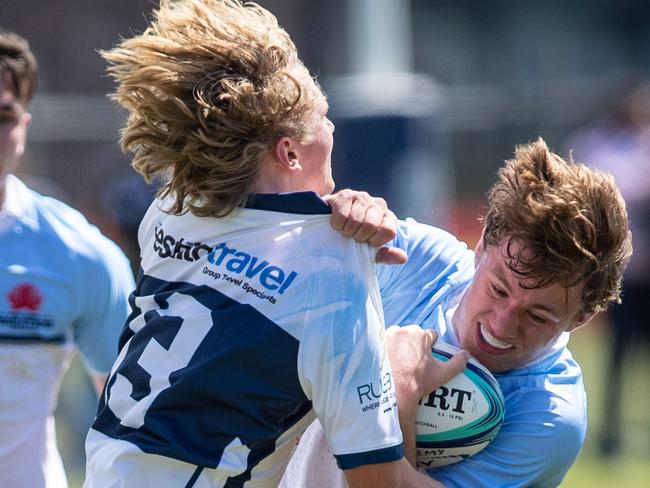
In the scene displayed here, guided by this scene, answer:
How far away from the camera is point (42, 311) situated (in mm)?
3635

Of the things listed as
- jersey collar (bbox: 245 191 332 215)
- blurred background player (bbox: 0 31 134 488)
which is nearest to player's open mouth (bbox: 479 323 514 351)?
jersey collar (bbox: 245 191 332 215)

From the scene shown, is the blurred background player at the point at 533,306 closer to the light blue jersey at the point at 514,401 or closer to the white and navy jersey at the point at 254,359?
the light blue jersey at the point at 514,401

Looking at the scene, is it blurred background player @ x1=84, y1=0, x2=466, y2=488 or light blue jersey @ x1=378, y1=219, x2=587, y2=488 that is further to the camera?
light blue jersey @ x1=378, y1=219, x2=587, y2=488

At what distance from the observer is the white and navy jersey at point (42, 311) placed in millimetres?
3576

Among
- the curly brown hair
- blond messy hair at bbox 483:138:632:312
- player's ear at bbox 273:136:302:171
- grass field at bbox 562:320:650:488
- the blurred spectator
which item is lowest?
grass field at bbox 562:320:650:488

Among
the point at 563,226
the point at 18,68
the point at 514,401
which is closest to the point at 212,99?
the point at 563,226

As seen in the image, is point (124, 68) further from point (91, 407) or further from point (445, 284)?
point (91, 407)

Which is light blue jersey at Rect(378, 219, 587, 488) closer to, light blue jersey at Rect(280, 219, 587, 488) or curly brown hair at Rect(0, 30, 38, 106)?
light blue jersey at Rect(280, 219, 587, 488)

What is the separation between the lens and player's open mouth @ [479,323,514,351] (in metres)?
3.12

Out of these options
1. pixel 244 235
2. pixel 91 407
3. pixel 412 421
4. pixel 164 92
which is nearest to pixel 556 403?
pixel 412 421

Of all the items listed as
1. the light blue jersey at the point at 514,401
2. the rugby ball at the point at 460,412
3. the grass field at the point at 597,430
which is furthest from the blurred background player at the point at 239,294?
the grass field at the point at 597,430

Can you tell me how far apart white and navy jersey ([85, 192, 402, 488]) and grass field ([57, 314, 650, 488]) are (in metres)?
4.26

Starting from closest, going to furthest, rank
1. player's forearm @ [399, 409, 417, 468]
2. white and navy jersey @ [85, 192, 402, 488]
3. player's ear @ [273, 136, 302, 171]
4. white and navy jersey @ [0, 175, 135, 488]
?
white and navy jersey @ [85, 192, 402, 488], player's ear @ [273, 136, 302, 171], player's forearm @ [399, 409, 417, 468], white and navy jersey @ [0, 175, 135, 488]

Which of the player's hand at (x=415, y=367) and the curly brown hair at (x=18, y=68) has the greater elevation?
the curly brown hair at (x=18, y=68)
